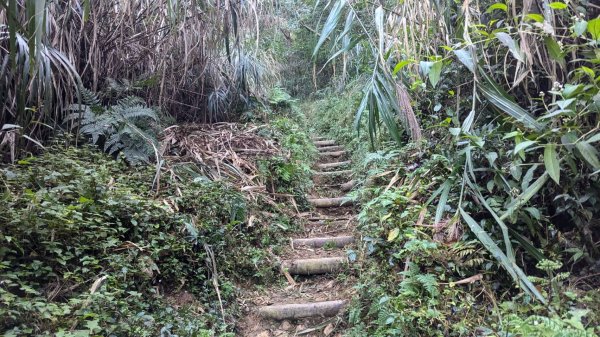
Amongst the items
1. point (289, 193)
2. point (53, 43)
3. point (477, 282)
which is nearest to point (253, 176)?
point (289, 193)

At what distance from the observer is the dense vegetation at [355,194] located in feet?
7.01

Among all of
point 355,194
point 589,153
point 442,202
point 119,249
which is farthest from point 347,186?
point 589,153

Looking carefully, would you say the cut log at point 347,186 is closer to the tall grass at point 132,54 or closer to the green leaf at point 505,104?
the tall grass at point 132,54

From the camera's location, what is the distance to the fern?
3.59 meters

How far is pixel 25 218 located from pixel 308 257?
228cm

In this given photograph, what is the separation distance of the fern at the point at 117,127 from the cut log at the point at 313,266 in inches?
63.0

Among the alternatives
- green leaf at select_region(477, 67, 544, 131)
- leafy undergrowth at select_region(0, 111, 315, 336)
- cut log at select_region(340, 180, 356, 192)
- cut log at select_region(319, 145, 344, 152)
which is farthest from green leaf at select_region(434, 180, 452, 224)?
cut log at select_region(319, 145, 344, 152)

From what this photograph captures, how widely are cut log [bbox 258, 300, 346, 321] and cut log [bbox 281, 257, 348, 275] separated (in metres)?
0.49

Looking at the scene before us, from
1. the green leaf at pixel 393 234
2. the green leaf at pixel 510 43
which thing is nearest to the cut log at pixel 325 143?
the green leaf at pixel 393 234

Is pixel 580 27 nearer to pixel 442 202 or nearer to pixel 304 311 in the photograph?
pixel 442 202

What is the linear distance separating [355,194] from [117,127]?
7.58 ft

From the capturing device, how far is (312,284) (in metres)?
3.46

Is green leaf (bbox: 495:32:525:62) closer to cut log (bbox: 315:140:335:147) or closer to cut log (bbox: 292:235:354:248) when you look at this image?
cut log (bbox: 292:235:354:248)

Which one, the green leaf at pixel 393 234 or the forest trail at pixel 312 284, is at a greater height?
the green leaf at pixel 393 234
